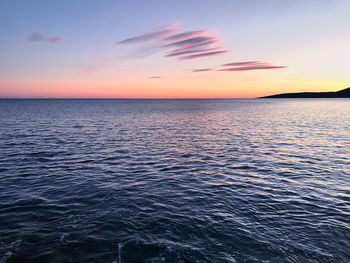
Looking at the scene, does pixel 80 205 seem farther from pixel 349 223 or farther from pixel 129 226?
pixel 349 223

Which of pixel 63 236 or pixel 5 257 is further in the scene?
pixel 63 236

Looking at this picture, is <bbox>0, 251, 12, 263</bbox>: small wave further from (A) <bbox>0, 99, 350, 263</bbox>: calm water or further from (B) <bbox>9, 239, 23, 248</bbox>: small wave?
(B) <bbox>9, 239, 23, 248</bbox>: small wave

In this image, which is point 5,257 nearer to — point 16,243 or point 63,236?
point 16,243

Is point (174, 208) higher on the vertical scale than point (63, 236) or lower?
lower

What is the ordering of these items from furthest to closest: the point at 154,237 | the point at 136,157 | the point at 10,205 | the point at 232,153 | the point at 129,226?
the point at 232,153 → the point at 136,157 → the point at 10,205 → the point at 129,226 → the point at 154,237

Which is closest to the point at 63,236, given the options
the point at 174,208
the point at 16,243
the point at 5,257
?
the point at 16,243

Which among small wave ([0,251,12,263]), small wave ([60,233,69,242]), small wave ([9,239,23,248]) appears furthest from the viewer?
small wave ([60,233,69,242])

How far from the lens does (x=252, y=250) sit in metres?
10.7

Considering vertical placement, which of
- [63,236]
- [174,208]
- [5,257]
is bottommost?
[174,208]

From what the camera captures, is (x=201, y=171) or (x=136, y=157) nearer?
(x=201, y=171)

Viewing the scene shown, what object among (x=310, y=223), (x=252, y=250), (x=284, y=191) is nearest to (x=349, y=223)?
(x=310, y=223)

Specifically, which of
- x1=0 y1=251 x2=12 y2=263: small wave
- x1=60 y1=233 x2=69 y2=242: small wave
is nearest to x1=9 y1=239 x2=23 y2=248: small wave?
x1=0 y1=251 x2=12 y2=263: small wave

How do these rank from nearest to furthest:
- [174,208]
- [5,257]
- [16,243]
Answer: [5,257] → [16,243] → [174,208]

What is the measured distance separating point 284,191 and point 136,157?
716 inches
